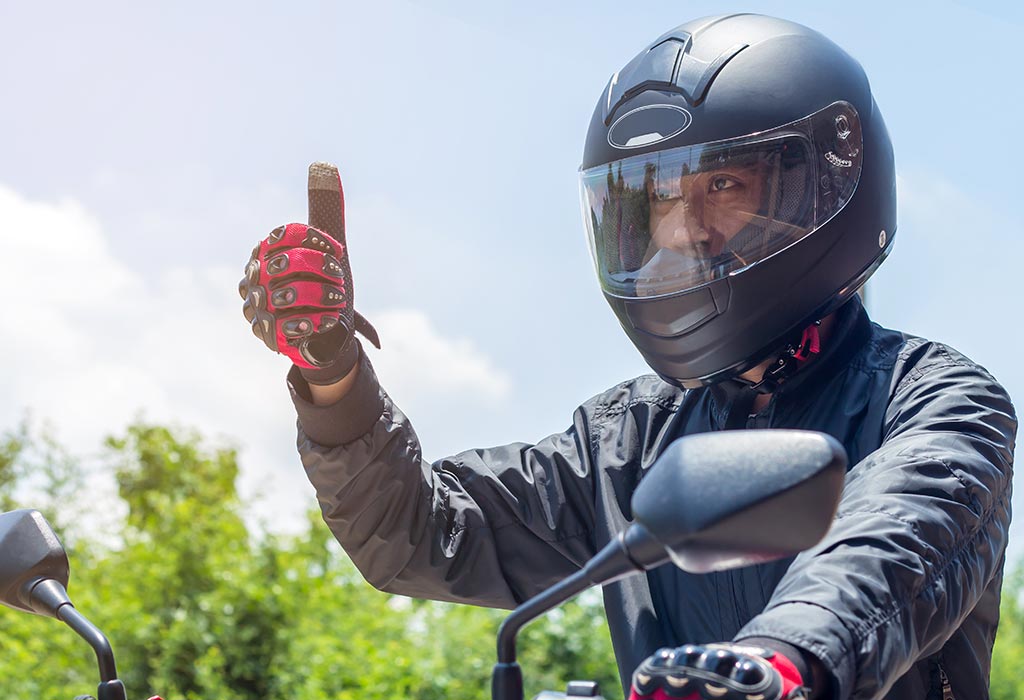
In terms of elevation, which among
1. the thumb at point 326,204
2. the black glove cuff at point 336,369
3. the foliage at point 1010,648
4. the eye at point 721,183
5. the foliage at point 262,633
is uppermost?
the thumb at point 326,204

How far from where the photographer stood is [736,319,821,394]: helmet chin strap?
216 cm

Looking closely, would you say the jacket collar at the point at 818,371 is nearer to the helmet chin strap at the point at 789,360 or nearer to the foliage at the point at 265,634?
the helmet chin strap at the point at 789,360

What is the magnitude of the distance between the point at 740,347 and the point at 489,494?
58 cm

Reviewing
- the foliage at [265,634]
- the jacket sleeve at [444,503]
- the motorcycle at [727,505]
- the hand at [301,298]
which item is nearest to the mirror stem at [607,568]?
the motorcycle at [727,505]

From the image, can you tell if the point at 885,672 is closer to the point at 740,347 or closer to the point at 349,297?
the point at 740,347

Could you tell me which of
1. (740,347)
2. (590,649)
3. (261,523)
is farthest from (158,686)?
(740,347)

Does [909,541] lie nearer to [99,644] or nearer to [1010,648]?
[99,644]

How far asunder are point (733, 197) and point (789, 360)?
1.01 feet

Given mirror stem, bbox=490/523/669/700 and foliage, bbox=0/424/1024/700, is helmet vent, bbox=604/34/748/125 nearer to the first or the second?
mirror stem, bbox=490/523/669/700

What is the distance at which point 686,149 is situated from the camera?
2199 mm

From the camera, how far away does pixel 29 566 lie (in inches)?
69.5

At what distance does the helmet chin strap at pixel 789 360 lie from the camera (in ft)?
7.10

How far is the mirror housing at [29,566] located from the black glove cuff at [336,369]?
54 centimetres

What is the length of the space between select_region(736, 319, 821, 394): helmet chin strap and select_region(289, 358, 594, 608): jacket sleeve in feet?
1.30
